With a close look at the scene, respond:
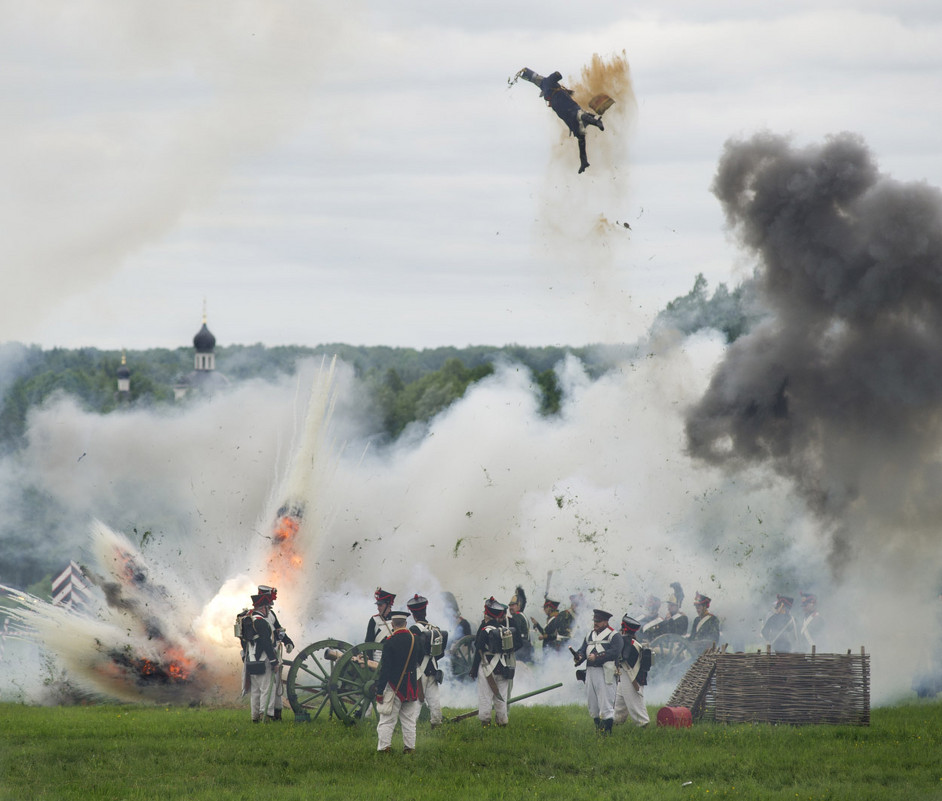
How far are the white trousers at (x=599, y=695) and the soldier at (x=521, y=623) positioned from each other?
1.37m

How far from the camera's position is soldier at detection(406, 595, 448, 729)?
17828 millimetres

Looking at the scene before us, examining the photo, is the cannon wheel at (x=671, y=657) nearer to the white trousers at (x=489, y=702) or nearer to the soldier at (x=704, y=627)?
the soldier at (x=704, y=627)

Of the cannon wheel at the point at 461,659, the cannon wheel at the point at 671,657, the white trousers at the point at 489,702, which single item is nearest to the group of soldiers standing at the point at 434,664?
the white trousers at the point at 489,702

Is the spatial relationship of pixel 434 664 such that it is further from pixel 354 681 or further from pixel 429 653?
pixel 354 681

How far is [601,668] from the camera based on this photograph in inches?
730

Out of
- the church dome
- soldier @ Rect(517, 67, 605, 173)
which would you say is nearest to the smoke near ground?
soldier @ Rect(517, 67, 605, 173)

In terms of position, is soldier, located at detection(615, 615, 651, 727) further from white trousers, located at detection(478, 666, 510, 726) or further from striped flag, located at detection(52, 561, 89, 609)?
striped flag, located at detection(52, 561, 89, 609)

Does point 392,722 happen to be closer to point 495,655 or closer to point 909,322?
point 495,655

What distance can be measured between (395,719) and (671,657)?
26.5 ft

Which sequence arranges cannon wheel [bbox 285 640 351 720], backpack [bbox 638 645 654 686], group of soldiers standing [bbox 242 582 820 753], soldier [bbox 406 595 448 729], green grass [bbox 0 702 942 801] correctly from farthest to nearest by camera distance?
cannon wheel [bbox 285 640 351 720] → backpack [bbox 638 645 654 686] → soldier [bbox 406 595 448 729] → group of soldiers standing [bbox 242 582 820 753] → green grass [bbox 0 702 942 801]

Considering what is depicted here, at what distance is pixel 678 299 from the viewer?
45594mm

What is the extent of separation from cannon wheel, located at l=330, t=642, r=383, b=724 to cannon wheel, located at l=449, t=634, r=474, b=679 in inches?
160

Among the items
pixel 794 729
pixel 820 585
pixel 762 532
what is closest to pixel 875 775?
pixel 794 729

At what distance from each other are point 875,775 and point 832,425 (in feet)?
30.3
